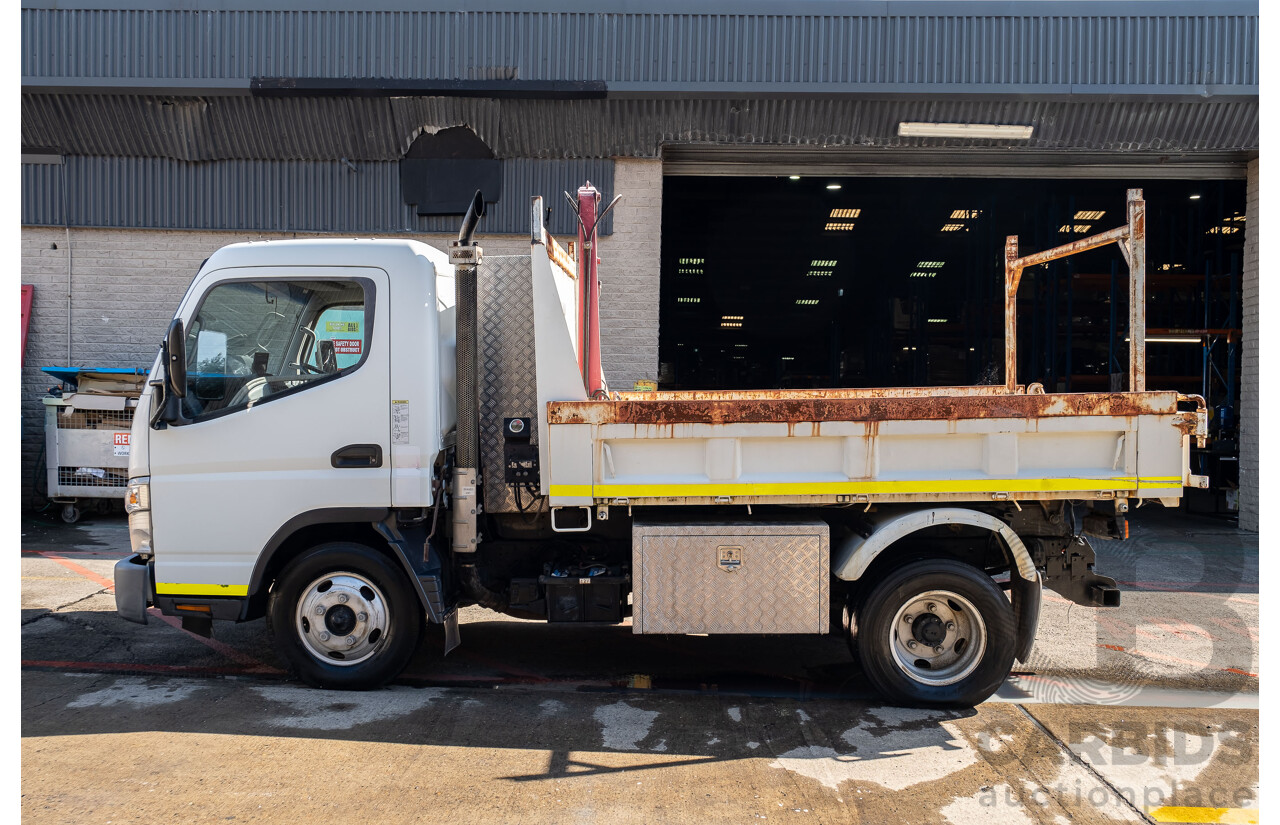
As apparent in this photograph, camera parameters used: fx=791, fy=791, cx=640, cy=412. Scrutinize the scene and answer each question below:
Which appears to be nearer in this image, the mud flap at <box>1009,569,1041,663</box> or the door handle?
the door handle

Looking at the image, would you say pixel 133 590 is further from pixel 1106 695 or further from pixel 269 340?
pixel 1106 695

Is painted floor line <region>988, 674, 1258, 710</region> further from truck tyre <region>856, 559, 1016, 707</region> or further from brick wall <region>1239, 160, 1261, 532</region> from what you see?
brick wall <region>1239, 160, 1261, 532</region>

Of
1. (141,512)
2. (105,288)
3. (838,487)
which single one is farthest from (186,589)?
(105,288)

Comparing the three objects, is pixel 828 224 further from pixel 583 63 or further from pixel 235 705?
pixel 235 705

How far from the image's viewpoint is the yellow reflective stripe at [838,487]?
4664mm

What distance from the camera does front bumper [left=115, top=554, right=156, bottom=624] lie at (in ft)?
16.0

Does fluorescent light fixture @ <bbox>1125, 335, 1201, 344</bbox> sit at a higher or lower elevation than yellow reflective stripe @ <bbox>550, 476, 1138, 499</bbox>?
higher

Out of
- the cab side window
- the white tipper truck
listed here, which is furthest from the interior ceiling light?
the cab side window

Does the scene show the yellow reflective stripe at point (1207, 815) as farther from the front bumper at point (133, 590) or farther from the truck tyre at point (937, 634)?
the front bumper at point (133, 590)

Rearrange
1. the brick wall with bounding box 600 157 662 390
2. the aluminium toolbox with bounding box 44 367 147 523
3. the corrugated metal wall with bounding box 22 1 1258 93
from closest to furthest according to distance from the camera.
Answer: the corrugated metal wall with bounding box 22 1 1258 93
the aluminium toolbox with bounding box 44 367 147 523
the brick wall with bounding box 600 157 662 390

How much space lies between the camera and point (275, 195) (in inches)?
435

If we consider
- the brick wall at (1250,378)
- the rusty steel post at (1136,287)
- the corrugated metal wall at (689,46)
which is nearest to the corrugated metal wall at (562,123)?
the corrugated metal wall at (689,46)

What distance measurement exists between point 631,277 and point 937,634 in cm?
720

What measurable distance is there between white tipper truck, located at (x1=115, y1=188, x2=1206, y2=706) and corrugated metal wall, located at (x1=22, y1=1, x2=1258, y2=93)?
6.56 m
